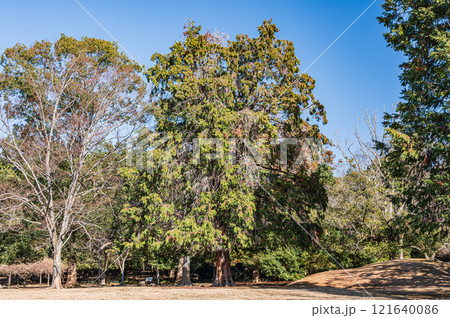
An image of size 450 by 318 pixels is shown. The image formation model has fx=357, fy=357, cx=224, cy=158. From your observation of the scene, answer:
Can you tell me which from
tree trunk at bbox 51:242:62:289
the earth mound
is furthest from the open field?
tree trunk at bbox 51:242:62:289

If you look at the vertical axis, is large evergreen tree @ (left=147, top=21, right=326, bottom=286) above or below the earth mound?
above

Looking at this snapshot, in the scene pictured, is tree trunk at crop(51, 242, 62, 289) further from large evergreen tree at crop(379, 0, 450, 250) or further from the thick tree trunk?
large evergreen tree at crop(379, 0, 450, 250)

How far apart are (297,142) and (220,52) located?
16.5 ft

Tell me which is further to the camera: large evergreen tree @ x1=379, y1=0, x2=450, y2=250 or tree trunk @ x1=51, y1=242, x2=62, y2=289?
tree trunk @ x1=51, y1=242, x2=62, y2=289

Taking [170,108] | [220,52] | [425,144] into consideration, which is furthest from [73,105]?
[425,144]

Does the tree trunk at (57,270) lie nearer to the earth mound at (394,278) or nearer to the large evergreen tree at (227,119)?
the large evergreen tree at (227,119)

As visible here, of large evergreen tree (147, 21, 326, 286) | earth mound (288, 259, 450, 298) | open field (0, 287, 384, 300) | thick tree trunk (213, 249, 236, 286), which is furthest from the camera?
thick tree trunk (213, 249, 236, 286)

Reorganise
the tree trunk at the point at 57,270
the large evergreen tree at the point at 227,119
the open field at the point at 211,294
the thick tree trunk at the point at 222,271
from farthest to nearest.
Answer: the tree trunk at the point at 57,270, the thick tree trunk at the point at 222,271, the large evergreen tree at the point at 227,119, the open field at the point at 211,294

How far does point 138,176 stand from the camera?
1439cm

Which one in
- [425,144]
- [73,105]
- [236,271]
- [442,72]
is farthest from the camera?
[236,271]

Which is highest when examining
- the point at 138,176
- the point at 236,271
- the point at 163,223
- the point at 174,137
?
the point at 174,137

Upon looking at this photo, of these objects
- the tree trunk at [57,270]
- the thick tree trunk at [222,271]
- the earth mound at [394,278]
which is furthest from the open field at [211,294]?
the tree trunk at [57,270]

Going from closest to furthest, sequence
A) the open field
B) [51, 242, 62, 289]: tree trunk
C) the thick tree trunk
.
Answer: the open field → the thick tree trunk → [51, 242, 62, 289]: tree trunk

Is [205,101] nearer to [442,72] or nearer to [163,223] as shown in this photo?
[163,223]
